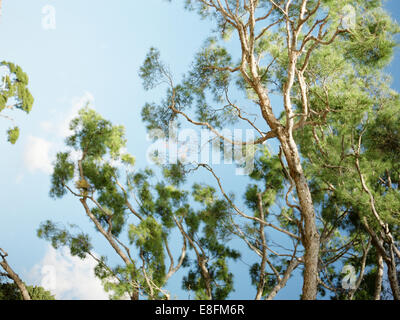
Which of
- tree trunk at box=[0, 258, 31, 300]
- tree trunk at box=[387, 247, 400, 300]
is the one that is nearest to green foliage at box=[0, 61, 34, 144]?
tree trunk at box=[0, 258, 31, 300]

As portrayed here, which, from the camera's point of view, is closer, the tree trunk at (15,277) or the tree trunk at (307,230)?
the tree trunk at (307,230)

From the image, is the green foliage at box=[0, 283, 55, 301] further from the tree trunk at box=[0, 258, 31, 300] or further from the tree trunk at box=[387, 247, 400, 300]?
the tree trunk at box=[387, 247, 400, 300]

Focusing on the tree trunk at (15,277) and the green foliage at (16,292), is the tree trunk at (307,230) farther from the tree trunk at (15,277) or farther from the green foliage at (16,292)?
the green foliage at (16,292)

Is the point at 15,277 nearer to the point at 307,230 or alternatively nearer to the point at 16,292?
the point at 16,292

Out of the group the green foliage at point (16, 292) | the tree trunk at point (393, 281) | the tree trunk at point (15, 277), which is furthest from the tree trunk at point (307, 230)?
the green foliage at point (16, 292)

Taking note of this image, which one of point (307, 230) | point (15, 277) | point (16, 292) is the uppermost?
point (307, 230)

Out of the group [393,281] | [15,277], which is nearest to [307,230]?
[393,281]

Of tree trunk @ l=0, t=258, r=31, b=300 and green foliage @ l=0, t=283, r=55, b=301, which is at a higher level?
tree trunk @ l=0, t=258, r=31, b=300

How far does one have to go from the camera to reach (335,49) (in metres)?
3.80

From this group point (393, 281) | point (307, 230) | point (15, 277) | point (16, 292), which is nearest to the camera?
point (307, 230)
